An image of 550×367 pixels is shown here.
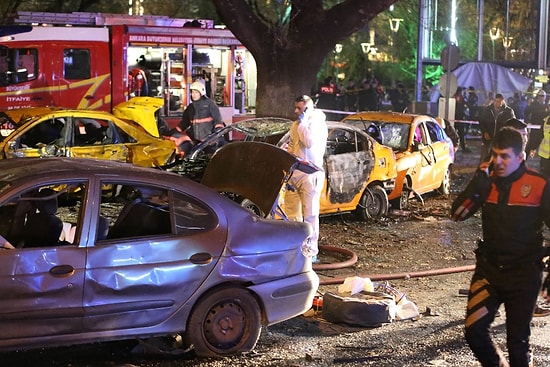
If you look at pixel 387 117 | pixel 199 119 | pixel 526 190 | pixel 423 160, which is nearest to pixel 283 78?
pixel 199 119

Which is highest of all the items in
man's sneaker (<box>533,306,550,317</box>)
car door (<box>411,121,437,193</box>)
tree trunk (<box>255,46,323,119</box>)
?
tree trunk (<box>255,46,323,119</box>)

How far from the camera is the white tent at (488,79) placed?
32.2m

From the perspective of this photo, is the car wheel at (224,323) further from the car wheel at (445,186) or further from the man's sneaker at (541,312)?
the car wheel at (445,186)

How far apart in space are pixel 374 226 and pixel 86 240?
7.49 meters

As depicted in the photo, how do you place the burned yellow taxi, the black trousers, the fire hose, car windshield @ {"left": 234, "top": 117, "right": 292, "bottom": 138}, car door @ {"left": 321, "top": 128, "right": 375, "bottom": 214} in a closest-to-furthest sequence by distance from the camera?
1. the black trousers
2. the fire hose
3. car windshield @ {"left": 234, "top": 117, "right": 292, "bottom": 138}
4. car door @ {"left": 321, "top": 128, "right": 375, "bottom": 214}
5. the burned yellow taxi

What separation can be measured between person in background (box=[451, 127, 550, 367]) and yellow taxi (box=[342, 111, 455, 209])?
8184mm

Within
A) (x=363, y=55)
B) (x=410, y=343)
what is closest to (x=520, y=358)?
(x=410, y=343)

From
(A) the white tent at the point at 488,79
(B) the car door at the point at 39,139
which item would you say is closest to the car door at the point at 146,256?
(B) the car door at the point at 39,139

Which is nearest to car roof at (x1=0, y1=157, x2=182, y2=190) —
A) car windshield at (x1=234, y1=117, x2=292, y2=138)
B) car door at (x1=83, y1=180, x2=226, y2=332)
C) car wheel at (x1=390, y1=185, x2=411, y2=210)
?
car door at (x1=83, y1=180, x2=226, y2=332)

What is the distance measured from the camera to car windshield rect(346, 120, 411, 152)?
47.5 feet

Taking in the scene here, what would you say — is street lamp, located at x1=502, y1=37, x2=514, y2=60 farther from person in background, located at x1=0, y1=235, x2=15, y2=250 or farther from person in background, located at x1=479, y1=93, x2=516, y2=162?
person in background, located at x1=0, y1=235, x2=15, y2=250

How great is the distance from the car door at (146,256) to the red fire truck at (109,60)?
→ 13348 millimetres

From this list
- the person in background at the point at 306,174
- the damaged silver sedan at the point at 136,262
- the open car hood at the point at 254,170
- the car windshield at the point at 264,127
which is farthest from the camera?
the car windshield at the point at 264,127

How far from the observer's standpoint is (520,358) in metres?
5.41
